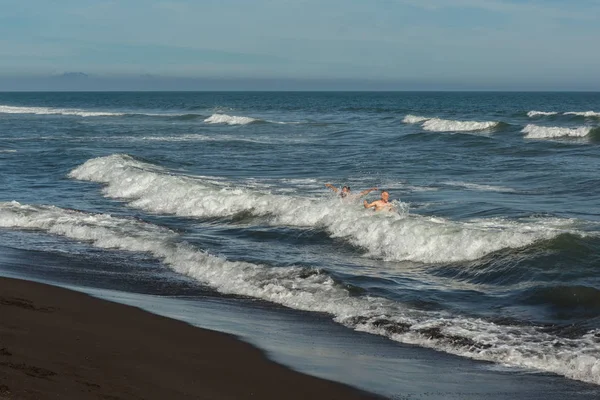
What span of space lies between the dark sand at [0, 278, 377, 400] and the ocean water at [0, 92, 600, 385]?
2033 mm

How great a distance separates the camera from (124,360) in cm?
766

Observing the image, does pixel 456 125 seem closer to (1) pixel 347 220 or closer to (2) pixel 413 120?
(2) pixel 413 120

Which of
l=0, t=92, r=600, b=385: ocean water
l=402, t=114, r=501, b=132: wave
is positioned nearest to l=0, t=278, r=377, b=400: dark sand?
l=0, t=92, r=600, b=385: ocean water

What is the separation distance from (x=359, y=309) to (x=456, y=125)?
41456 mm

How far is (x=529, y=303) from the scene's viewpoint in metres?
11.1

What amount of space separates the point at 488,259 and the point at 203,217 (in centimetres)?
808

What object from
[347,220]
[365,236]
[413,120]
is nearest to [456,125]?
[413,120]

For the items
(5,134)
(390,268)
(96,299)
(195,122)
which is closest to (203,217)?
(390,268)

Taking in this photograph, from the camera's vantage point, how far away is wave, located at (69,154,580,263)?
1434cm

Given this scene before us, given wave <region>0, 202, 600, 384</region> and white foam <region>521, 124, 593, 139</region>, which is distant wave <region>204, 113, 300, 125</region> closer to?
white foam <region>521, 124, 593, 139</region>

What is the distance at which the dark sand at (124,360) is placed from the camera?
6594 mm

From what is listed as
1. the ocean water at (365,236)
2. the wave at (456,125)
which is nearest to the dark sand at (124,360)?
the ocean water at (365,236)

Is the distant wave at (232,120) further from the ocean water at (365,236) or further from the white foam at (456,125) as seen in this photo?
the ocean water at (365,236)

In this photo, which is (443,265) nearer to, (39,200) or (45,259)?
(45,259)
